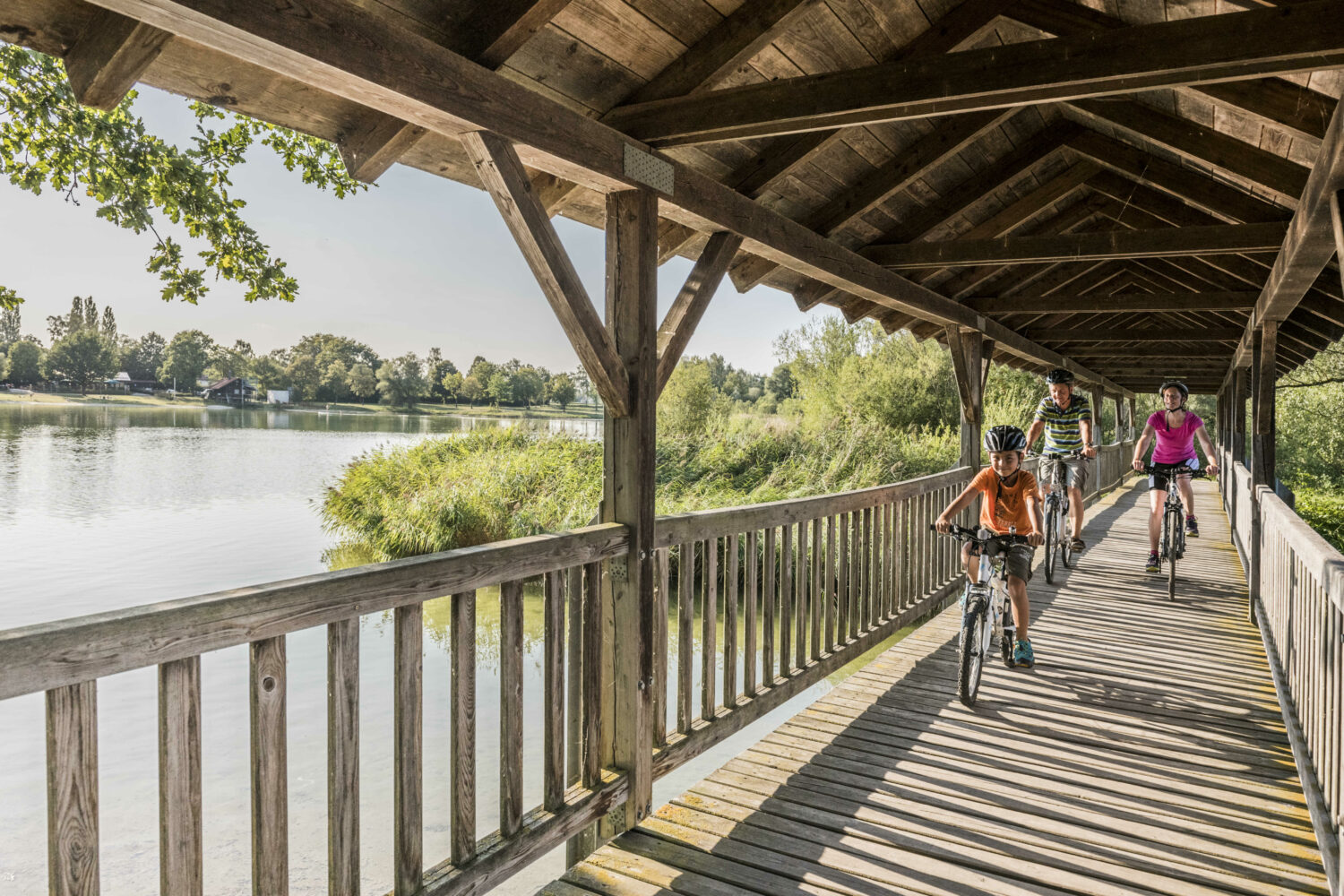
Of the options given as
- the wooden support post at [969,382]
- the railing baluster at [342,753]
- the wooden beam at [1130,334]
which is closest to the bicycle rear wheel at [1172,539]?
the wooden support post at [969,382]

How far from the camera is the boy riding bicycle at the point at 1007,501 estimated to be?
4.05 m

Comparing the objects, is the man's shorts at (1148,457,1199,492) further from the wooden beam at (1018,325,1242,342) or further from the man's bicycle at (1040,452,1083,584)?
the wooden beam at (1018,325,1242,342)

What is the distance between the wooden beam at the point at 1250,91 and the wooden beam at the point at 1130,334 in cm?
723

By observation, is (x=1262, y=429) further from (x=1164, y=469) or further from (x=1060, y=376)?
(x=1060, y=376)

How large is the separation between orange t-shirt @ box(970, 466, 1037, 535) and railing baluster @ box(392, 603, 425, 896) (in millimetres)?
2925

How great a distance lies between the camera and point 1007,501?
13.5 feet

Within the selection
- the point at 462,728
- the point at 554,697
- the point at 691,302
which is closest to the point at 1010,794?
the point at 554,697

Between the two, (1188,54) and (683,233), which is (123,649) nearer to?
(1188,54)

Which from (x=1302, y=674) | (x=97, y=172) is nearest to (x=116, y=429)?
(x=97, y=172)

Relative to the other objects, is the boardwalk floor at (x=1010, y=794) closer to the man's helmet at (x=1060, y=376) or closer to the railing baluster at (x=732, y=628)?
the railing baluster at (x=732, y=628)

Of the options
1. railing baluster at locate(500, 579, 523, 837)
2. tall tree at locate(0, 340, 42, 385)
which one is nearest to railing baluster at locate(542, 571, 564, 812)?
railing baluster at locate(500, 579, 523, 837)

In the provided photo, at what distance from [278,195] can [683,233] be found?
39.7 meters

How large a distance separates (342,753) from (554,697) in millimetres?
812

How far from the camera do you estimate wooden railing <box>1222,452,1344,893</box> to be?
2.36 m
